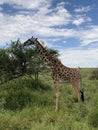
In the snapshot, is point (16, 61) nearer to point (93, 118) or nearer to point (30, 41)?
point (30, 41)

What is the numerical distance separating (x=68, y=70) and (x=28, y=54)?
2.02 m

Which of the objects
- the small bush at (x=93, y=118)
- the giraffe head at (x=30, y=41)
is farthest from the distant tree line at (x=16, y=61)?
the small bush at (x=93, y=118)

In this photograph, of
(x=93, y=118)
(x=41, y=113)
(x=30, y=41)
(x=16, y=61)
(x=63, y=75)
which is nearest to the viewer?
(x=93, y=118)

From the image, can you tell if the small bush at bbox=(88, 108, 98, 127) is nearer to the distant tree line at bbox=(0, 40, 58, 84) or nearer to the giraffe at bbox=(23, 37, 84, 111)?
the giraffe at bbox=(23, 37, 84, 111)

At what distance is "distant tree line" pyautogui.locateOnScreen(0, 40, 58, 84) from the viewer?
12047 mm

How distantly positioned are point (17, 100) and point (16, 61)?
1717 millimetres

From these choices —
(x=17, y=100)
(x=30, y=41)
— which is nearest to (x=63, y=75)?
(x=30, y=41)

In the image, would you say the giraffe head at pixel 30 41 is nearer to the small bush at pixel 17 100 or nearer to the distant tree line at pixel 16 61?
the distant tree line at pixel 16 61

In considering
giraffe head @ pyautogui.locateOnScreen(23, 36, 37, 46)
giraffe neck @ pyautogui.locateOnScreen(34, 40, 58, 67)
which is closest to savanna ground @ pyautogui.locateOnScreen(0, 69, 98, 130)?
giraffe neck @ pyautogui.locateOnScreen(34, 40, 58, 67)

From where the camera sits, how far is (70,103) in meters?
11.8

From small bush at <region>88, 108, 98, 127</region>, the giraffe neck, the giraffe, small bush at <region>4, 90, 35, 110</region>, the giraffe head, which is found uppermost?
the giraffe head

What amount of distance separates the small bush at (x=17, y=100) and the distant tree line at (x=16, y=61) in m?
0.78

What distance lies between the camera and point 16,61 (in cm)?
1218

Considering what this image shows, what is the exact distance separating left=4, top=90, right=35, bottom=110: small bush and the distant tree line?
0.78 metres
